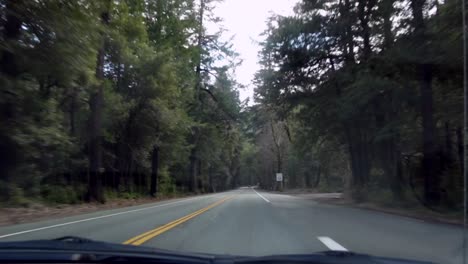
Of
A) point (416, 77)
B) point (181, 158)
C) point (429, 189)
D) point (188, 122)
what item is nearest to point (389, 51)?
point (416, 77)

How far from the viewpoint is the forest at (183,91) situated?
57.4 feet

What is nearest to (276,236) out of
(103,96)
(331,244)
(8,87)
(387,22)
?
(331,244)

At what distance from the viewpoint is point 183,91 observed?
44031 millimetres

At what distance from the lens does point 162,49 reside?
35750mm

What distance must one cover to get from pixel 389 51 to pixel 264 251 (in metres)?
13.5

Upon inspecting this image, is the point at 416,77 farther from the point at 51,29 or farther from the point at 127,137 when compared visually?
the point at 127,137

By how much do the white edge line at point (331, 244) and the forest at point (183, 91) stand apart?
7.93 metres

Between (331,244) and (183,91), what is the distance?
35223 mm

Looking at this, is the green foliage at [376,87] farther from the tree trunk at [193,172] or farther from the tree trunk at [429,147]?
the tree trunk at [193,172]

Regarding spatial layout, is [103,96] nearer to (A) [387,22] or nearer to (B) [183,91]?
(B) [183,91]

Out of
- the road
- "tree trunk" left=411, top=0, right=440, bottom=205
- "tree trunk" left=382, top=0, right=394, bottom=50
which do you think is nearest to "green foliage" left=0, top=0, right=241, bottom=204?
the road

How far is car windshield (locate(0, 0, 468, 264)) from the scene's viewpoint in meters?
12.7

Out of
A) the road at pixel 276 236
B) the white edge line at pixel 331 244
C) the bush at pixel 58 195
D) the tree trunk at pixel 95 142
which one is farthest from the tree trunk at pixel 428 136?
the bush at pixel 58 195

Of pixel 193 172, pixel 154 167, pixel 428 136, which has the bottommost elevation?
pixel 154 167
